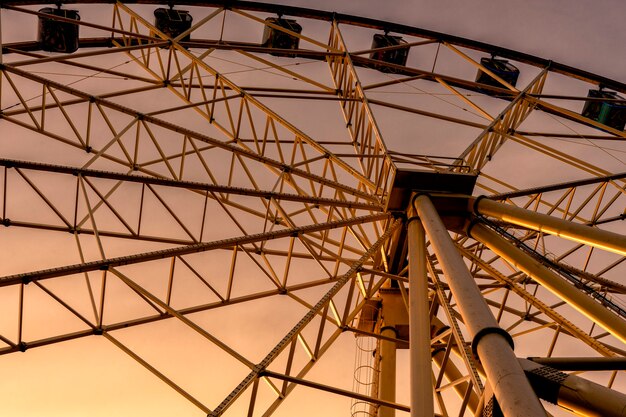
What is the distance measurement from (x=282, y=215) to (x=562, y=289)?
6430 millimetres

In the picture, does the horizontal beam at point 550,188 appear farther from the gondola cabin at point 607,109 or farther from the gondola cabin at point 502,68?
the gondola cabin at point 502,68

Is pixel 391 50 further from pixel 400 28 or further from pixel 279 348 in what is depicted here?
pixel 279 348

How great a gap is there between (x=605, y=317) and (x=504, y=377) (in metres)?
4.24

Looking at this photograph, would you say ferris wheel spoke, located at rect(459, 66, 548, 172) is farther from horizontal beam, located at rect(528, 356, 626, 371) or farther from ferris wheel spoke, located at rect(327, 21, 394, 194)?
horizontal beam, located at rect(528, 356, 626, 371)

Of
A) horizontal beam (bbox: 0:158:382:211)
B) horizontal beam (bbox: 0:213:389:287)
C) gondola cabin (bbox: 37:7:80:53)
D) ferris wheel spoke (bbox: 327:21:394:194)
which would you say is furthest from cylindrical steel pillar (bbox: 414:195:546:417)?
gondola cabin (bbox: 37:7:80:53)

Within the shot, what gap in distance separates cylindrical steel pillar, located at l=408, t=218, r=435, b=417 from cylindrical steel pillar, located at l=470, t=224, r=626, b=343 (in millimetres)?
1405

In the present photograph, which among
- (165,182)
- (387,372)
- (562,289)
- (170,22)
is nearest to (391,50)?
(170,22)

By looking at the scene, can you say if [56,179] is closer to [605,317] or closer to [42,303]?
[42,303]

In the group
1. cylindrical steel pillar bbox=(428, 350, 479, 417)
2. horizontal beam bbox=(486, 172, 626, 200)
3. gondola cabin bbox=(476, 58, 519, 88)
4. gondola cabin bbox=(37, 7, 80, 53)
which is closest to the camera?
cylindrical steel pillar bbox=(428, 350, 479, 417)

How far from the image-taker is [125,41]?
22.3m

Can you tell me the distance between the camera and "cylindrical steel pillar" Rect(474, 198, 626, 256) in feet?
34.9

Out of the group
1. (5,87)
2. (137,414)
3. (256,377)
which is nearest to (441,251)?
(256,377)

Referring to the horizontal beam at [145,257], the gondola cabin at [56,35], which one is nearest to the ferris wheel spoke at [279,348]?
the horizontal beam at [145,257]

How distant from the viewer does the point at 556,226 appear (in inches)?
457
